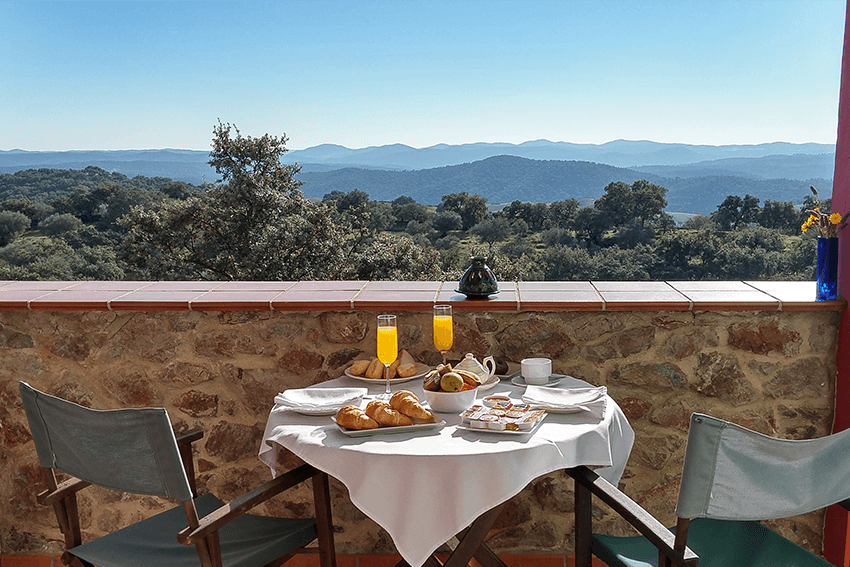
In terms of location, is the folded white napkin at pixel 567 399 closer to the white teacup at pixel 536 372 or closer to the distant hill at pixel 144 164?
the white teacup at pixel 536 372

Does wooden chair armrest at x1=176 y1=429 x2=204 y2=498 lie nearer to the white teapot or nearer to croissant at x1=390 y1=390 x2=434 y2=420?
croissant at x1=390 y1=390 x2=434 y2=420

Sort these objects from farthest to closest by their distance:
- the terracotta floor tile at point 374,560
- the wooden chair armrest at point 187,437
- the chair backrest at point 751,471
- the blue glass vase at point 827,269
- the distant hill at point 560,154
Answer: the distant hill at point 560,154, the terracotta floor tile at point 374,560, the blue glass vase at point 827,269, the wooden chair armrest at point 187,437, the chair backrest at point 751,471

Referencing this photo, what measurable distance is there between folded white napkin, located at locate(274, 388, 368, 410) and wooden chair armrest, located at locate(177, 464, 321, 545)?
Answer: 0.59 feet

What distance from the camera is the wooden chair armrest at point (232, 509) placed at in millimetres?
1479

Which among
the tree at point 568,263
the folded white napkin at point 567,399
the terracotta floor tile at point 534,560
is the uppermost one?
the folded white napkin at point 567,399

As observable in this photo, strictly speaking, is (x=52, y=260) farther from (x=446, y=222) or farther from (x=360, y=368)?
(x=360, y=368)

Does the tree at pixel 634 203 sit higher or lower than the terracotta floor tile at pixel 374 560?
higher

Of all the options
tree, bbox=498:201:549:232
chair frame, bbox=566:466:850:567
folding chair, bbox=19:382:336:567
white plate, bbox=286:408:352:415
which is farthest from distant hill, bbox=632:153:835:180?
folding chair, bbox=19:382:336:567

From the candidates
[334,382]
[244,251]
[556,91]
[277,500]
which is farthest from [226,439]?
[556,91]

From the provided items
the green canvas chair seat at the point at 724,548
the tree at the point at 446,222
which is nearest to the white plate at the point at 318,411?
the green canvas chair seat at the point at 724,548

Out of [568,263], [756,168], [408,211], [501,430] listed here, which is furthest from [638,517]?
[756,168]

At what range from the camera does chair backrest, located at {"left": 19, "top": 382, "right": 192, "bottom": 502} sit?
4.89ft

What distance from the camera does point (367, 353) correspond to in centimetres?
241

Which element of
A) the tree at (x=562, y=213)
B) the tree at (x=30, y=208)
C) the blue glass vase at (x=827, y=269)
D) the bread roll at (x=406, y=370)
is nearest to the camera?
the bread roll at (x=406, y=370)
